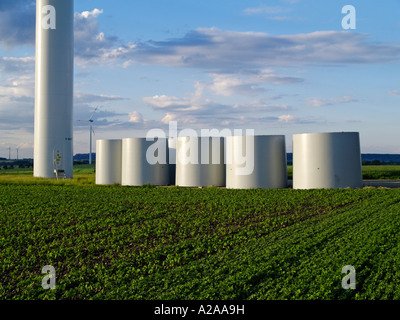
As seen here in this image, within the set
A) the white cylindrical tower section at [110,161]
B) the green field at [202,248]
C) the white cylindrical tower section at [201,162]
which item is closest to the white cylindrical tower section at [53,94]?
the white cylindrical tower section at [110,161]

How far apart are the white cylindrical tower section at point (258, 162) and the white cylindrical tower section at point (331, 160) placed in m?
1.80

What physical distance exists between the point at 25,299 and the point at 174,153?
91.2ft

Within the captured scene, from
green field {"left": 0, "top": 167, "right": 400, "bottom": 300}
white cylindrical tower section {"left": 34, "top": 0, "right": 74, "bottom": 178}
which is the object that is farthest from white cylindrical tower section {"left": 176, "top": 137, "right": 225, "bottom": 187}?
white cylindrical tower section {"left": 34, "top": 0, "right": 74, "bottom": 178}

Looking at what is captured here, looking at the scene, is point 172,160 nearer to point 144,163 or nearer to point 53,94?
point 144,163

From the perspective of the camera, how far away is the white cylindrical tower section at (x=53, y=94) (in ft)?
135

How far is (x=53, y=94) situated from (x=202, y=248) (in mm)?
32945

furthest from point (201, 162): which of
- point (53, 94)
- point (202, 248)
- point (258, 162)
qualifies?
point (202, 248)

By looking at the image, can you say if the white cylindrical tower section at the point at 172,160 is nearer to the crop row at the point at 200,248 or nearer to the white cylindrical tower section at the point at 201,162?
the white cylindrical tower section at the point at 201,162

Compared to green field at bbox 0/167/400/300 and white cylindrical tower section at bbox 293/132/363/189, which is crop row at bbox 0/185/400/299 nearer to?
green field at bbox 0/167/400/300

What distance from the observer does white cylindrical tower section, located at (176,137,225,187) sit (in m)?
32.5

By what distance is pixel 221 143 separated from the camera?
3319 centimetres

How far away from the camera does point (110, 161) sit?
36219 mm
